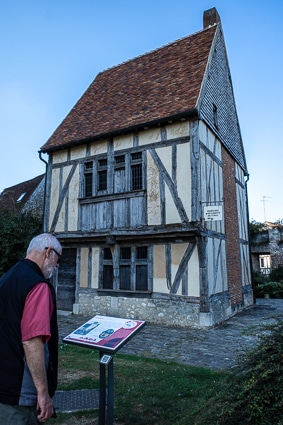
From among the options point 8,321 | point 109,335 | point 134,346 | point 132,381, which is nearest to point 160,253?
point 134,346

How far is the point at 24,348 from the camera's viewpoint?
2004 millimetres

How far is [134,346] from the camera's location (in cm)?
693

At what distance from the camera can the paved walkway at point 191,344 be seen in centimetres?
566

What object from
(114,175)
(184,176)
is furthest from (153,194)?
(114,175)

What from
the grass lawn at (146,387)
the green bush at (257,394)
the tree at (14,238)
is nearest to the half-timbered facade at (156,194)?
the tree at (14,238)

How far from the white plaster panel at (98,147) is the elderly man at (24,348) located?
359 inches

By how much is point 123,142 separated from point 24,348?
9022 millimetres

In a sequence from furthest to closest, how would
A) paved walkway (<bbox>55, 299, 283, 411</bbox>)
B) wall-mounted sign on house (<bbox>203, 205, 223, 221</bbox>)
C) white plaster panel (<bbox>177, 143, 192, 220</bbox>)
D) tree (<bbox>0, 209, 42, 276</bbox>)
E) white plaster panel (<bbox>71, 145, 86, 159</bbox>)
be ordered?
1. tree (<bbox>0, 209, 42, 276</bbox>)
2. white plaster panel (<bbox>71, 145, 86, 159</bbox>)
3. white plaster panel (<bbox>177, 143, 192, 220</bbox>)
4. wall-mounted sign on house (<bbox>203, 205, 223, 221</bbox>)
5. paved walkway (<bbox>55, 299, 283, 411</bbox>)

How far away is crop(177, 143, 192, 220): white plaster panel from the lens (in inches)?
356

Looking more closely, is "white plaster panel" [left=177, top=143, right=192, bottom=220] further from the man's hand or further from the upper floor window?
the man's hand

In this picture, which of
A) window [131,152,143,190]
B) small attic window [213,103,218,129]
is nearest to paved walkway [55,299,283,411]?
window [131,152,143,190]

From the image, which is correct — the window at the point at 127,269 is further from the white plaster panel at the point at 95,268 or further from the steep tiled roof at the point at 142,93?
the steep tiled roof at the point at 142,93

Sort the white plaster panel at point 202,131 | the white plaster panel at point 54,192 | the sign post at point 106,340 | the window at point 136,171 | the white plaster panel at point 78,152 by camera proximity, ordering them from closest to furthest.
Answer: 1. the sign post at point 106,340
2. the white plaster panel at point 202,131
3. the window at point 136,171
4. the white plaster panel at point 78,152
5. the white plaster panel at point 54,192

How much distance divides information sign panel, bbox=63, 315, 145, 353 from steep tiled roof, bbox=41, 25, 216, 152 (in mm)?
7166
